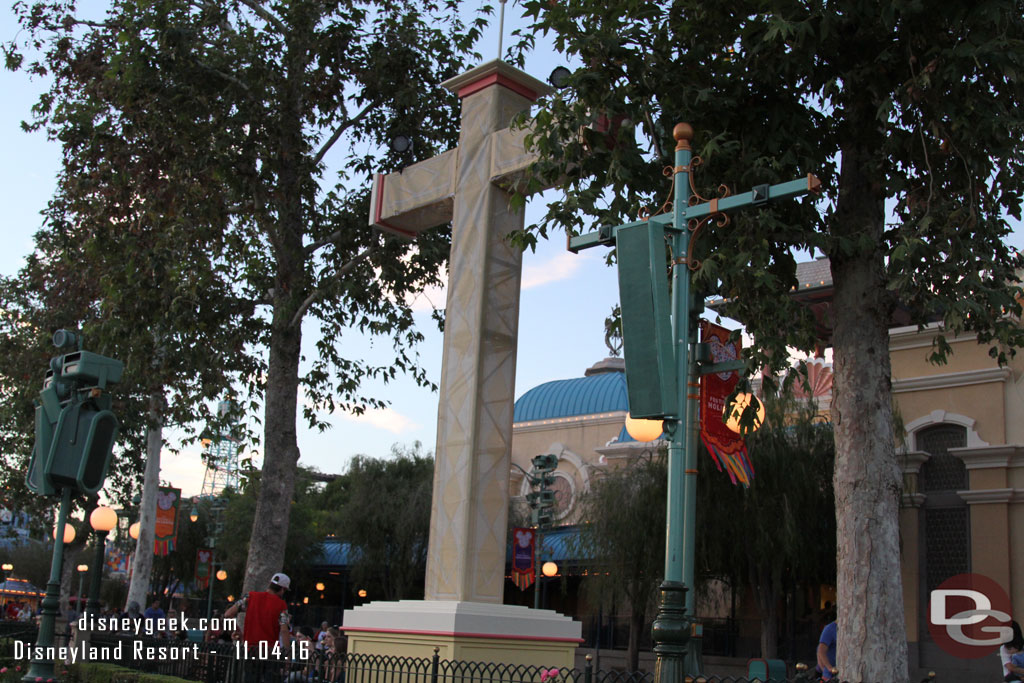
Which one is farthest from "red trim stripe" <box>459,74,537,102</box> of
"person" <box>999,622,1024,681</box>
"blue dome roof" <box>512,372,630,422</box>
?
"blue dome roof" <box>512,372,630,422</box>

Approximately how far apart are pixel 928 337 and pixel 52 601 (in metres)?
19.7

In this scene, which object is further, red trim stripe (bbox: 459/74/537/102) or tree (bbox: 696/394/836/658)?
tree (bbox: 696/394/836/658)

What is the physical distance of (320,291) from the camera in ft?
58.1

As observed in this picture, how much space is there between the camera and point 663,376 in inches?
258

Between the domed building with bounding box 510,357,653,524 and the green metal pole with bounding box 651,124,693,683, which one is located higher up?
the domed building with bounding box 510,357,653,524

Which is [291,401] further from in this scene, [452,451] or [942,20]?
[942,20]

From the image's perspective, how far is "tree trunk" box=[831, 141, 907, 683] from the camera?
9.68m

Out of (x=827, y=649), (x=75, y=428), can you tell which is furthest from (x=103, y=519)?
(x=827, y=649)

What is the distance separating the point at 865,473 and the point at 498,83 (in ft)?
19.6

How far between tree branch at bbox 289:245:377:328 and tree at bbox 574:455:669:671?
9.19 m

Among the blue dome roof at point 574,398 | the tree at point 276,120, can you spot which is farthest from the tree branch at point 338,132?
the blue dome roof at point 574,398

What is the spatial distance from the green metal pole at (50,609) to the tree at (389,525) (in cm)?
2671
